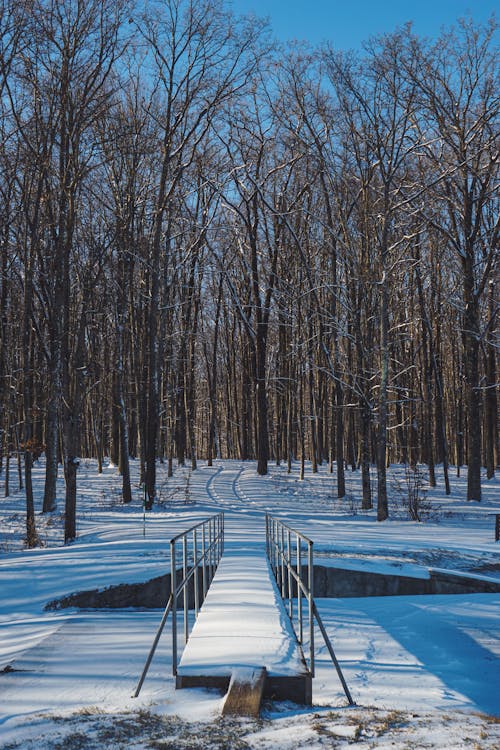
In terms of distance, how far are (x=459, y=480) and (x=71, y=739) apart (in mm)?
27924

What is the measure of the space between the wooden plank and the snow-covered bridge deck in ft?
0.33

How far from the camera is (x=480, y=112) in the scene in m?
20.9

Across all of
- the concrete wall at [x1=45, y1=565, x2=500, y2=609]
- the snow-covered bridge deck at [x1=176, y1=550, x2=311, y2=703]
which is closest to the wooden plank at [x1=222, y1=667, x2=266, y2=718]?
the snow-covered bridge deck at [x1=176, y1=550, x2=311, y2=703]

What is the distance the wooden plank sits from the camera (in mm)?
5059

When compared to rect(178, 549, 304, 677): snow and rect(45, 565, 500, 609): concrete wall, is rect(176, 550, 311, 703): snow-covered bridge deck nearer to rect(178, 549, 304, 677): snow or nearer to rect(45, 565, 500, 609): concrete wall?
rect(178, 549, 304, 677): snow

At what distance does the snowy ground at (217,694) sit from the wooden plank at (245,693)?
0.11 metres

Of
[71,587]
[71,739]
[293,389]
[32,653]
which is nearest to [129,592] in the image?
[71,587]

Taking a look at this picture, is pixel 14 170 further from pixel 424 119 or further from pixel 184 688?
pixel 184 688

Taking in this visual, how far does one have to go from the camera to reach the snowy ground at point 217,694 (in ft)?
15.7

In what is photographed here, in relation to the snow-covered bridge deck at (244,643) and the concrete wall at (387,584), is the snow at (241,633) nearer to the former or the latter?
the snow-covered bridge deck at (244,643)

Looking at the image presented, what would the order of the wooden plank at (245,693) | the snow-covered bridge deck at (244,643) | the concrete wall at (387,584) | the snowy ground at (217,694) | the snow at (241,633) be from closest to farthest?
the snowy ground at (217,694), the wooden plank at (245,693), the snow-covered bridge deck at (244,643), the snow at (241,633), the concrete wall at (387,584)

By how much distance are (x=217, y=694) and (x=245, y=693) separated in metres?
0.40

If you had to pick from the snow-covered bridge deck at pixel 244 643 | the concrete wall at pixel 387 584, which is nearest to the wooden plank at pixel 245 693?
the snow-covered bridge deck at pixel 244 643

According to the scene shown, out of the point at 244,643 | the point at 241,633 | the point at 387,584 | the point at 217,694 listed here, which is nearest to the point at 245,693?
the point at 217,694
